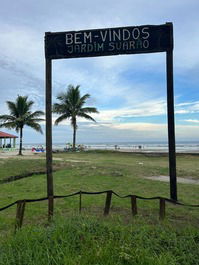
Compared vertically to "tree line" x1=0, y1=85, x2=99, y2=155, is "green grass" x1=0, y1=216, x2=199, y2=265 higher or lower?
lower

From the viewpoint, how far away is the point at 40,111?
2545 cm

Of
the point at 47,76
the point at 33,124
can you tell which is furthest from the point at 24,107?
the point at 47,76

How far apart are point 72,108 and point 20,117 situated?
6118 millimetres

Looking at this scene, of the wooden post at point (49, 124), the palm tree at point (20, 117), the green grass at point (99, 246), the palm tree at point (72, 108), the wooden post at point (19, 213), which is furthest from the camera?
the palm tree at point (72, 108)

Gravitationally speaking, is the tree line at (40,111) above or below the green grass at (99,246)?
above

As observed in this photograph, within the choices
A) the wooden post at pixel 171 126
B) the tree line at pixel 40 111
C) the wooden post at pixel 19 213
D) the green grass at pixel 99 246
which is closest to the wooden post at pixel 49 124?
A: the wooden post at pixel 19 213

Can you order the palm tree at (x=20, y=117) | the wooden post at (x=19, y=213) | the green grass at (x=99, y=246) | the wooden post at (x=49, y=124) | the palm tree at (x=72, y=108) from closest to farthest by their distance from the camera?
the green grass at (x=99, y=246), the wooden post at (x=19, y=213), the wooden post at (x=49, y=124), the palm tree at (x=20, y=117), the palm tree at (x=72, y=108)

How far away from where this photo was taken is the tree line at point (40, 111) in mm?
24234

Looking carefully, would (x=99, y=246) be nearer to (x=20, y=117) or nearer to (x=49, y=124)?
(x=49, y=124)

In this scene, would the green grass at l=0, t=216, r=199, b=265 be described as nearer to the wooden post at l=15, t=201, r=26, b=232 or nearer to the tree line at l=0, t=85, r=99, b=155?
the wooden post at l=15, t=201, r=26, b=232

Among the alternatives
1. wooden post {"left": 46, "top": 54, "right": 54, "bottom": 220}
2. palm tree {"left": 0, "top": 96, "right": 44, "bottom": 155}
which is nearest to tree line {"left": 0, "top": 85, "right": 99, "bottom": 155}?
palm tree {"left": 0, "top": 96, "right": 44, "bottom": 155}

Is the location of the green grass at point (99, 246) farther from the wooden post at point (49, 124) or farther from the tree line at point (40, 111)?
the tree line at point (40, 111)

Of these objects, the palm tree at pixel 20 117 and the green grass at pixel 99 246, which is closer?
the green grass at pixel 99 246

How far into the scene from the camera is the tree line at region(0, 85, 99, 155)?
2423 cm
